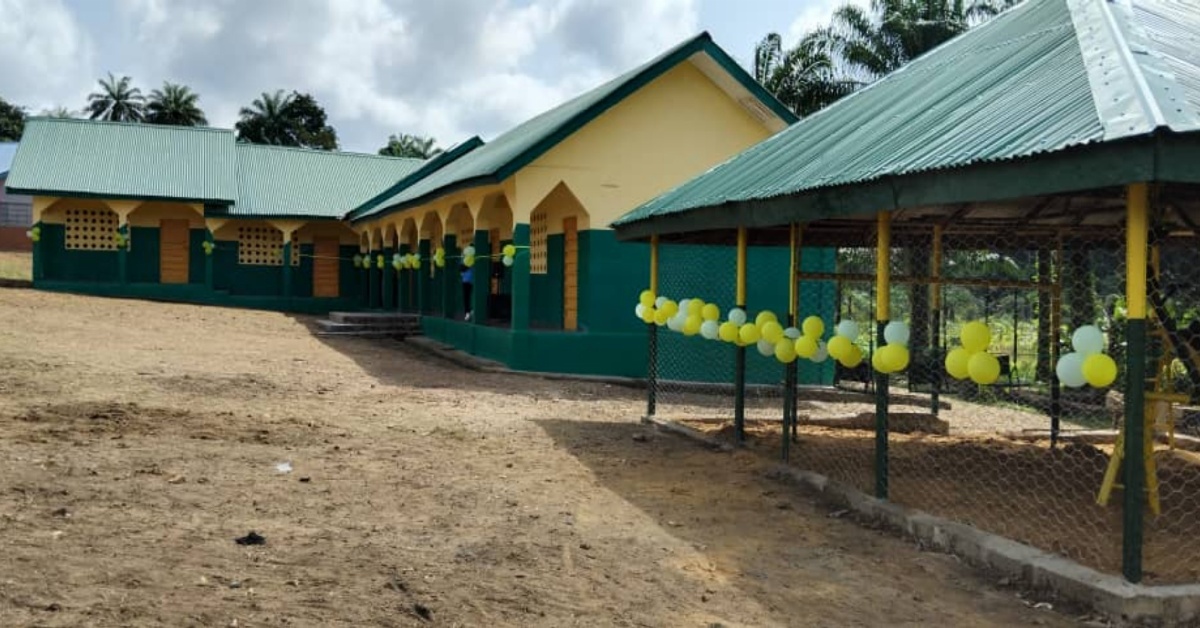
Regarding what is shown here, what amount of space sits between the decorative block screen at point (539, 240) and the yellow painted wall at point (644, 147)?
2901 millimetres

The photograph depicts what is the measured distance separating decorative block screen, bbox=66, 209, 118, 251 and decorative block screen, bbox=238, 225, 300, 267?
350 cm

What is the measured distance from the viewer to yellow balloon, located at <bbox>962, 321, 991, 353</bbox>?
19.1 feet

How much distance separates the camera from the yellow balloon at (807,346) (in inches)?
304

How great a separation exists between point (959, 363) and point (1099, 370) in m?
1.04

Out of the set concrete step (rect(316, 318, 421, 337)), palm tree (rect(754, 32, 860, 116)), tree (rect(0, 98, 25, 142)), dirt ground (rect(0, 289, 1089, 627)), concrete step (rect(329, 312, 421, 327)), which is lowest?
dirt ground (rect(0, 289, 1089, 627))

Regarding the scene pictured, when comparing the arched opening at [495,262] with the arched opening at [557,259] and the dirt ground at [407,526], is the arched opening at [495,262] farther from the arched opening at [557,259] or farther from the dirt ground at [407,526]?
the dirt ground at [407,526]

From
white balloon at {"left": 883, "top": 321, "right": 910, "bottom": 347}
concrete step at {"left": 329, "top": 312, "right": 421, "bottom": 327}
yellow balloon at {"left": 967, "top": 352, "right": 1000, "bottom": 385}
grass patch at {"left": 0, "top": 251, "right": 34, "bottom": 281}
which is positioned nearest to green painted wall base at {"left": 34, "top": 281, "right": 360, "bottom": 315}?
grass patch at {"left": 0, "top": 251, "right": 34, "bottom": 281}

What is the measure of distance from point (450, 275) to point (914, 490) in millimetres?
15160

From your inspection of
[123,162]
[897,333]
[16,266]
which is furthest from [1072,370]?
[16,266]

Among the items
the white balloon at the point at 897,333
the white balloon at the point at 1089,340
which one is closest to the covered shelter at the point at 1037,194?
the white balloon at the point at 897,333

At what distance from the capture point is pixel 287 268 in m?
29.2

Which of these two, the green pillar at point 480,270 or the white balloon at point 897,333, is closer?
the white balloon at point 897,333

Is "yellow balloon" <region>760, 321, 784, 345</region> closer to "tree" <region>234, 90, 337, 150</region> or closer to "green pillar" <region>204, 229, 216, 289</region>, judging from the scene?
"green pillar" <region>204, 229, 216, 289</region>

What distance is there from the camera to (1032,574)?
5.14m
